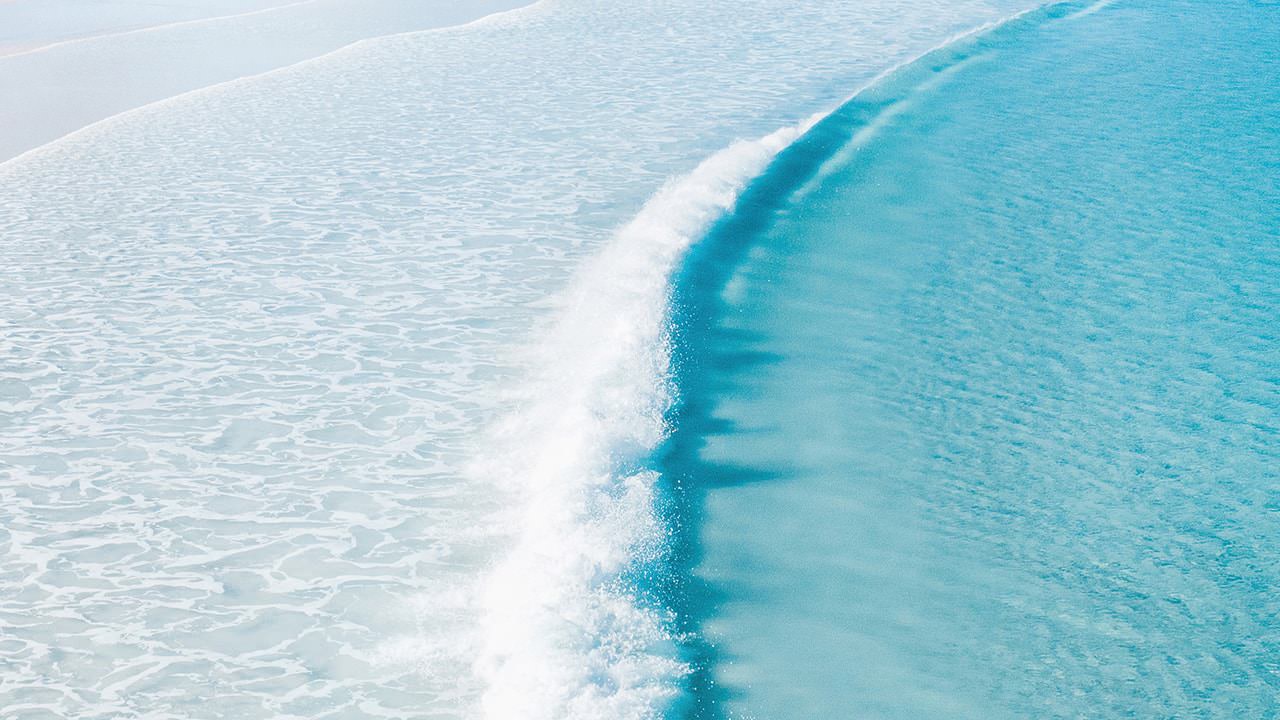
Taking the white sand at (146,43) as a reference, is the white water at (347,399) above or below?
below

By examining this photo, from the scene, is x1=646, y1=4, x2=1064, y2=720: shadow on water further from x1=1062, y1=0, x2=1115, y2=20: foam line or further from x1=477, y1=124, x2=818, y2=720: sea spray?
x1=1062, y1=0, x2=1115, y2=20: foam line

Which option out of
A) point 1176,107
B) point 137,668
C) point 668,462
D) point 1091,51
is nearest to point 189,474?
point 137,668

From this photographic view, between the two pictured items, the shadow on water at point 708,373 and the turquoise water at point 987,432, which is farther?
the shadow on water at point 708,373

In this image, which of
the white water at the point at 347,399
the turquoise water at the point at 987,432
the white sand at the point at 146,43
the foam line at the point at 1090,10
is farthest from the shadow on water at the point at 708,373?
the white sand at the point at 146,43

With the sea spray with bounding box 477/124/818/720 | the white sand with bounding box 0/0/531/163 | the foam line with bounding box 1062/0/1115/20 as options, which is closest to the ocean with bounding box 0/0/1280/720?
the sea spray with bounding box 477/124/818/720

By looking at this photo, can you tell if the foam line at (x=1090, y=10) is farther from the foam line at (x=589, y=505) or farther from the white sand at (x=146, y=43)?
the foam line at (x=589, y=505)

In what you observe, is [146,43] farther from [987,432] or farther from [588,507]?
[987,432]

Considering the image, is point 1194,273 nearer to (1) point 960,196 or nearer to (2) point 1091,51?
(1) point 960,196
